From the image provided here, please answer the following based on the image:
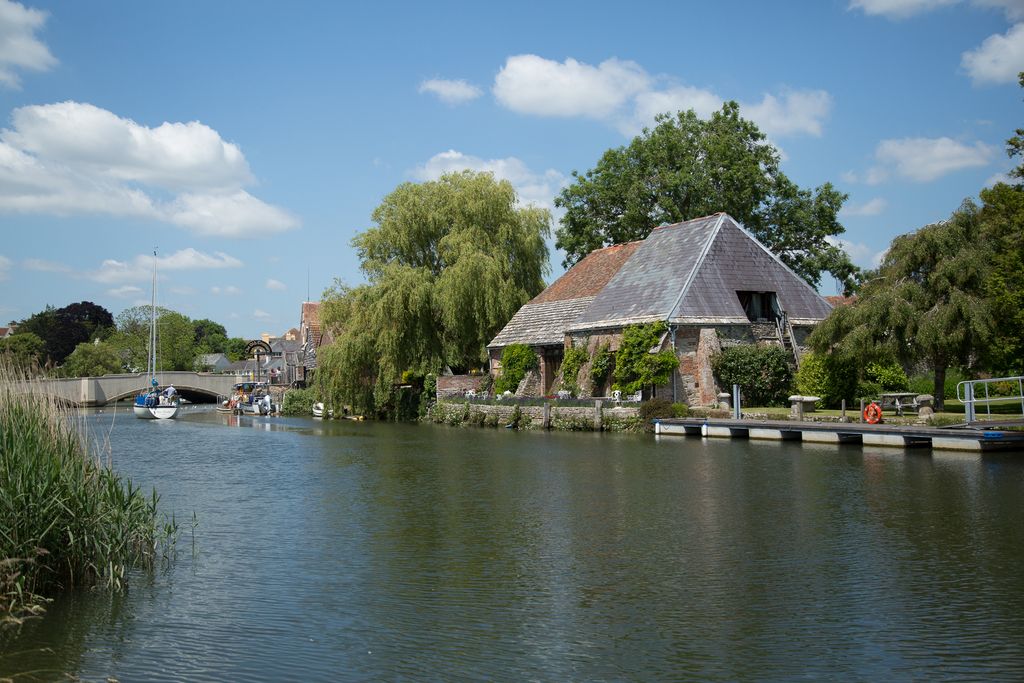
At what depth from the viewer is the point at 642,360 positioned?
1353 inches

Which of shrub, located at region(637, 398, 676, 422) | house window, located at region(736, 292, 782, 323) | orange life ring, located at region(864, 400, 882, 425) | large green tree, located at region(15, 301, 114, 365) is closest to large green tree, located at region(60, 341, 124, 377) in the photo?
large green tree, located at region(15, 301, 114, 365)

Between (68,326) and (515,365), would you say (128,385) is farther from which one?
(515,365)

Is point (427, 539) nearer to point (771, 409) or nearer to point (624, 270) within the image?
point (771, 409)

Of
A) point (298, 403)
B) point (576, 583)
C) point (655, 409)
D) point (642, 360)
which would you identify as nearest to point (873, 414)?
point (655, 409)

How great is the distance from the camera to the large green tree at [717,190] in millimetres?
45534

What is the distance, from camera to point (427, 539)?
1398 centimetres

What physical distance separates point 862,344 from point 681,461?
8545mm

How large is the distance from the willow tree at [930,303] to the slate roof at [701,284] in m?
6.45

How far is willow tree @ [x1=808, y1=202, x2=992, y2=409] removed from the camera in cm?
2656

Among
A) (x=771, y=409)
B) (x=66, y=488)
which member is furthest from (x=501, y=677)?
(x=771, y=409)

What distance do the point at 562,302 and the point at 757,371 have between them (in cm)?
1107

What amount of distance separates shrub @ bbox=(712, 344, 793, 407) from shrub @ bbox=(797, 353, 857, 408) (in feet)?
4.12

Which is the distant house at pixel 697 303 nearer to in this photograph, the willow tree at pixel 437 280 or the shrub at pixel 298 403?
the willow tree at pixel 437 280

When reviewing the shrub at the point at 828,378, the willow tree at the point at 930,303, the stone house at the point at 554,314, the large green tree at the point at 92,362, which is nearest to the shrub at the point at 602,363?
the stone house at the point at 554,314
